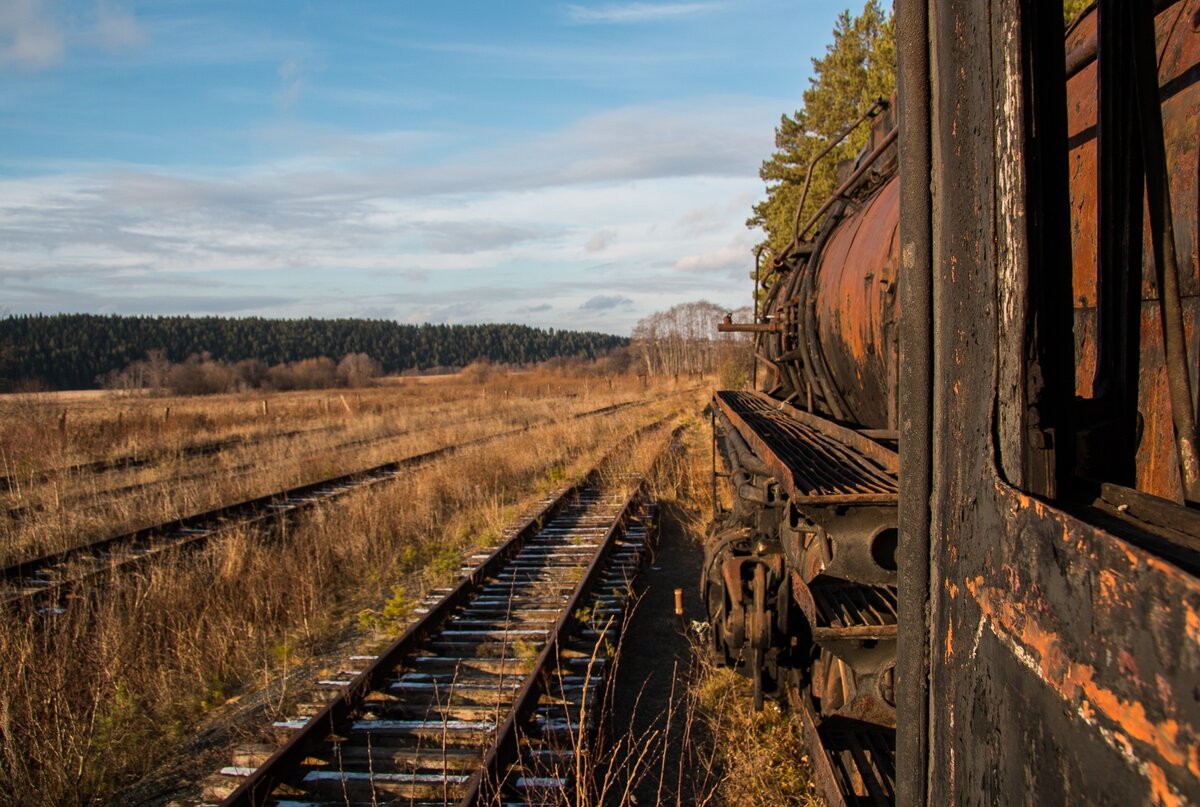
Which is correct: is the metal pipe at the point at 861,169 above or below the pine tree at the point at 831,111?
below

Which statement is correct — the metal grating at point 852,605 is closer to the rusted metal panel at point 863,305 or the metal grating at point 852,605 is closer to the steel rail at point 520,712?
the rusted metal panel at point 863,305

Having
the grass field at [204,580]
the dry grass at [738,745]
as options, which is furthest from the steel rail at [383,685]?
the dry grass at [738,745]

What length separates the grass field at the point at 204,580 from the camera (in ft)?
14.9

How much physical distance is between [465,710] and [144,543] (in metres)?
5.91

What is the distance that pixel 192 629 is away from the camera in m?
6.23

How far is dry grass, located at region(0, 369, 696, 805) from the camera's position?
14.1 ft

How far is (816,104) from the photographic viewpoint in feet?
91.4

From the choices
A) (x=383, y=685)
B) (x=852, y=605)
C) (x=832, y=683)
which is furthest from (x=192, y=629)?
(x=852, y=605)

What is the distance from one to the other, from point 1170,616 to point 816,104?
98.3ft

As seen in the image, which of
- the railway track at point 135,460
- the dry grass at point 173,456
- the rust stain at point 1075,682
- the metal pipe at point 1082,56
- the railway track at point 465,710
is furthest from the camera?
the railway track at point 135,460

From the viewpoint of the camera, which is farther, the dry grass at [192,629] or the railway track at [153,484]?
the railway track at [153,484]

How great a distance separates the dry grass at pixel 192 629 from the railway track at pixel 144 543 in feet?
1.08

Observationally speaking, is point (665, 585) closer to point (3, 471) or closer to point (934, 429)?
point (934, 429)

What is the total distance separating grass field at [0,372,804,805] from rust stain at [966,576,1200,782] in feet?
11.7
